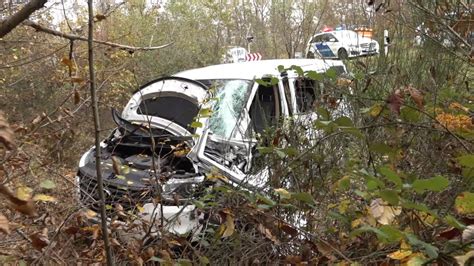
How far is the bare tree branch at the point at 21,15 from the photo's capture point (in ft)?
4.25

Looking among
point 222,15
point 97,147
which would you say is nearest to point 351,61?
point 97,147

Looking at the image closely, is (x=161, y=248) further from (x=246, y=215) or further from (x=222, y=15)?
(x=222, y=15)

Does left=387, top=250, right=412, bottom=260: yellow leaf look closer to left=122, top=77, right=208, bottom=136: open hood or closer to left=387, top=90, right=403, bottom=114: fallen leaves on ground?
left=387, top=90, right=403, bottom=114: fallen leaves on ground

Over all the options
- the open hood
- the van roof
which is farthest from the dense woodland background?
the open hood

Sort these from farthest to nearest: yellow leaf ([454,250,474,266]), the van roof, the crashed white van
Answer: the van roof → the crashed white van → yellow leaf ([454,250,474,266])

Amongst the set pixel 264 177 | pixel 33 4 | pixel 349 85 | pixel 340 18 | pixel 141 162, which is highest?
pixel 33 4

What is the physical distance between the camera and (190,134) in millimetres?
4598

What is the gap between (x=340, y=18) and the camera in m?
5.36

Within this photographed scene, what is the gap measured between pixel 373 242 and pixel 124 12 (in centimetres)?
1120

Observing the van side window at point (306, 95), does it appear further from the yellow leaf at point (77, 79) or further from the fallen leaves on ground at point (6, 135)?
the fallen leaves on ground at point (6, 135)

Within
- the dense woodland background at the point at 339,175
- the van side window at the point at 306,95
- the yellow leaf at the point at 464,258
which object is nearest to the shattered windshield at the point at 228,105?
the van side window at the point at 306,95

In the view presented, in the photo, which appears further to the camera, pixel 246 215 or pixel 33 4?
pixel 246 215

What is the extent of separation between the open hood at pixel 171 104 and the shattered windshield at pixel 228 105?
0.22 metres

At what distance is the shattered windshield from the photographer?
484 centimetres
